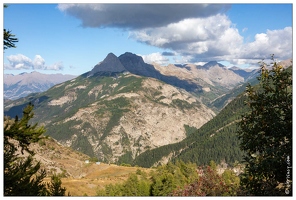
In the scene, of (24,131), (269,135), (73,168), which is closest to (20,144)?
(24,131)

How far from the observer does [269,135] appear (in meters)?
17.2

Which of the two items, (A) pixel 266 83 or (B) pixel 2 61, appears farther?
(A) pixel 266 83

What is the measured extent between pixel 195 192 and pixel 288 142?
613 centimetres

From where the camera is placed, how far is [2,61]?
15.0 m

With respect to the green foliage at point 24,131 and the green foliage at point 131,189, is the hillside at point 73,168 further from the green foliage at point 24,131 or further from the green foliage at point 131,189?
the green foliage at point 24,131

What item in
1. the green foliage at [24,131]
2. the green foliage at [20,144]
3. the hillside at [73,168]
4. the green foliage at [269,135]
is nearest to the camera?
the green foliage at [24,131]

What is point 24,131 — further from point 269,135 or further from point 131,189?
point 131,189

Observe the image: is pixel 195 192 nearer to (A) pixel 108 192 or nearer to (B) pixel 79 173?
(A) pixel 108 192

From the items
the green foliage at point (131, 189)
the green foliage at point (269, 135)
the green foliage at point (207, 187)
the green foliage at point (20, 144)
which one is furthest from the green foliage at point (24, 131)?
the green foliage at point (131, 189)

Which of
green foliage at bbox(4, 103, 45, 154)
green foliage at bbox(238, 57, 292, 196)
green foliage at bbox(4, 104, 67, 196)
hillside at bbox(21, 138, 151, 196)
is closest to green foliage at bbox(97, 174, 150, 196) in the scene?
hillside at bbox(21, 138, 151, 196)

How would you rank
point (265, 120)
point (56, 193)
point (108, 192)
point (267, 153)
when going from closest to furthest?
1. point (267, 153)
2. point (265, 120)
3. point (56, 193)
4. point (108, 192)

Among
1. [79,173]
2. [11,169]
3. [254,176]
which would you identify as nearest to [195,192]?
[254,176]

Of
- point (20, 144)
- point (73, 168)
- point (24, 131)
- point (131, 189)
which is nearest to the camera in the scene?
point (24, 131)

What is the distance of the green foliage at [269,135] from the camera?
15.6m
